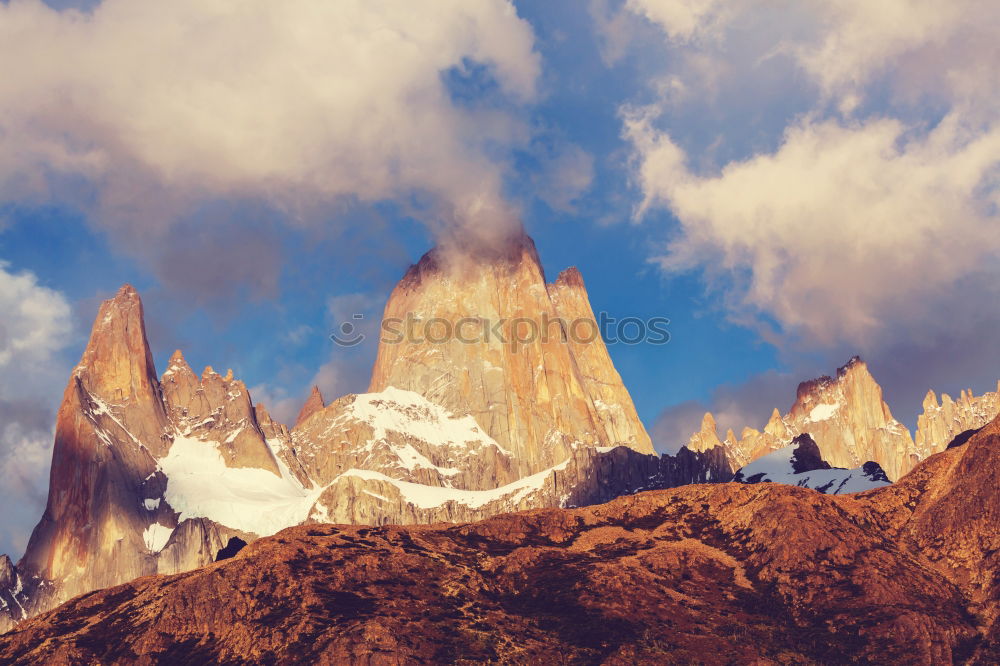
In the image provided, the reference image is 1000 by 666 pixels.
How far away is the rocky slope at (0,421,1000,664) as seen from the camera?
527 feet

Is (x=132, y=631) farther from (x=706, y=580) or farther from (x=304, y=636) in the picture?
(x=706, y=580)

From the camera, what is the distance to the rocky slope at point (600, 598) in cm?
16050

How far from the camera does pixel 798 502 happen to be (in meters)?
195

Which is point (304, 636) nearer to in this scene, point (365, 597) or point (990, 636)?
point (365, 597)

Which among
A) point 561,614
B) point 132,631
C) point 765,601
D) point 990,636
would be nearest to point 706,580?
point 765,601

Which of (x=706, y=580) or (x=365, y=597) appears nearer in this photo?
(x=365, y=597)

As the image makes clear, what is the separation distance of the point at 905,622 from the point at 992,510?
28.7m

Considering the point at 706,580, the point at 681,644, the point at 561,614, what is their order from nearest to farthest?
1. the point at 681,644
2. the point at 561,614
3. the point at 706,580

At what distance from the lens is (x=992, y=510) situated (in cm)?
18400

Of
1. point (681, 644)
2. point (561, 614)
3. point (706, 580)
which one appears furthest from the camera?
point (706, 580)

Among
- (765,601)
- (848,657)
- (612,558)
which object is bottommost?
(848,657)

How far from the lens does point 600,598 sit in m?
173

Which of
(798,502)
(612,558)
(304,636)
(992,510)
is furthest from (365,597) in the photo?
(992,510)

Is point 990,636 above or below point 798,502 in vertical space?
below
